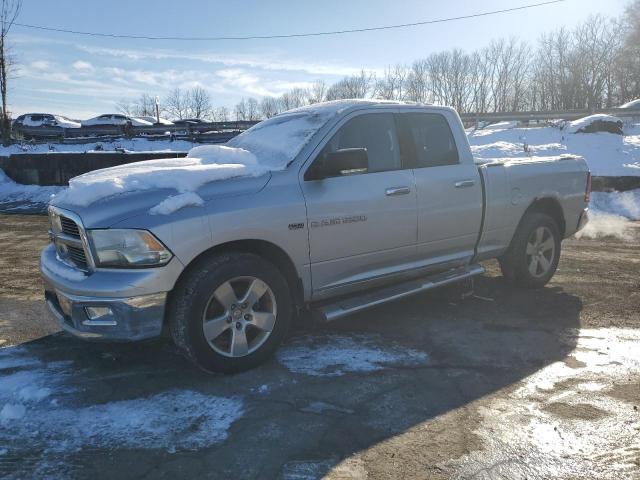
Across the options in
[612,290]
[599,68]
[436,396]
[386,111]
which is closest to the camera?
[436,396]

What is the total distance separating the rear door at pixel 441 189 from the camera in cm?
Answer: 448

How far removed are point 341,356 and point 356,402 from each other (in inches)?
28.7

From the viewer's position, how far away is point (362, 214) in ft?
13.1

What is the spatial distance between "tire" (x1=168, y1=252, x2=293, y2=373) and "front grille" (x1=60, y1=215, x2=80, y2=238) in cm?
78

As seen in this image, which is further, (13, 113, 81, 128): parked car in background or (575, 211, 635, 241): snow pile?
(13, 113, 81, 128): parked car in background

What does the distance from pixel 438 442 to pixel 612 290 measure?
12.6 ft

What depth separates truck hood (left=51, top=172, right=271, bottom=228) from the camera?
320 cm

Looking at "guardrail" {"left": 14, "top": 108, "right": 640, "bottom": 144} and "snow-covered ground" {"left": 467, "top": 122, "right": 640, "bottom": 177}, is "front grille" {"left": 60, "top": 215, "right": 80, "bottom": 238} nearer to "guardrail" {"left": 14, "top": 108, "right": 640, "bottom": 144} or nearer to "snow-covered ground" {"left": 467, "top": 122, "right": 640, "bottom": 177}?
"snow-covered ground" {"left": 467, "top": 122, "right": 640, "bottom": 177}

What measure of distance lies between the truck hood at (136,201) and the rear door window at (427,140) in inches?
62.3

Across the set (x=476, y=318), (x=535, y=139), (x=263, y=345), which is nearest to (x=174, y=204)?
(x=263, y=345)

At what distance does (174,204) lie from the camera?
128 inches

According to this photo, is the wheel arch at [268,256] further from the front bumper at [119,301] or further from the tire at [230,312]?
the front bumper at [119,301]

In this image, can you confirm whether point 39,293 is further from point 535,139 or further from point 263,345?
point 535,139

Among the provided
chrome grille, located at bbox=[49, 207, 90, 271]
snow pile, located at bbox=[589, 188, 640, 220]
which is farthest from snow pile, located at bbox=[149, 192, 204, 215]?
snow pile, located at bbox=[589, 188, 640, 220]
